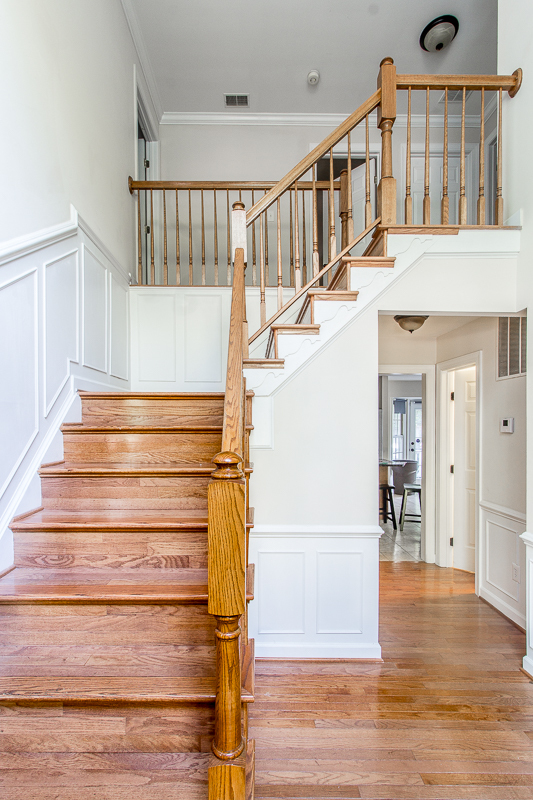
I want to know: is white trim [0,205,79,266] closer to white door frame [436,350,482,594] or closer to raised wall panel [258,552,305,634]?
raised wall panel [258,552,305,634]

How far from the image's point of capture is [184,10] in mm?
3562

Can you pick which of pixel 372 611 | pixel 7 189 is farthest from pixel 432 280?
pixel 7 189

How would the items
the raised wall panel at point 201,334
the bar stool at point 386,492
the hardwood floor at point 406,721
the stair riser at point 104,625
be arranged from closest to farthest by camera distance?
the stair riser at point 104,625 → the hardwood floor at point 406,721 → the raised wall panel at point 201,334 → the bar stool at point 386,492

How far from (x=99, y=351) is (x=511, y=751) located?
9.92 ft

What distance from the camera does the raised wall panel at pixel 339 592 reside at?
8.49 feet

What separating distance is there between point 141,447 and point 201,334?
5.76 feet

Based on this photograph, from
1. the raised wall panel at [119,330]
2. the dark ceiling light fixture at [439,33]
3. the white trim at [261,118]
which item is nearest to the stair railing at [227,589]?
the raised wall panel at [119,330]

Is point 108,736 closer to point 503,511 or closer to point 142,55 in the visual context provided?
point 503,511

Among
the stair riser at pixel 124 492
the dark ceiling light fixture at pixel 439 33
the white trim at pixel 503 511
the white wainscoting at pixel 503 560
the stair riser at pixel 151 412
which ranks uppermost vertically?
the dark ceiling light fixture at pixel 439 33

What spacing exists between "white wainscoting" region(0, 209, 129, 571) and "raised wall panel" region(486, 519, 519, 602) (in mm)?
3098

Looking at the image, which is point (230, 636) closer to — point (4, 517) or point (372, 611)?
point (4, 517)

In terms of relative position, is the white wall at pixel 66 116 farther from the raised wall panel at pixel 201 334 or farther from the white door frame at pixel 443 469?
the white door frame at pixel 443 469

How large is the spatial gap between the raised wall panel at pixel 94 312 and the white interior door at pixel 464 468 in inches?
132

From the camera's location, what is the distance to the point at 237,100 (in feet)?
15.1
